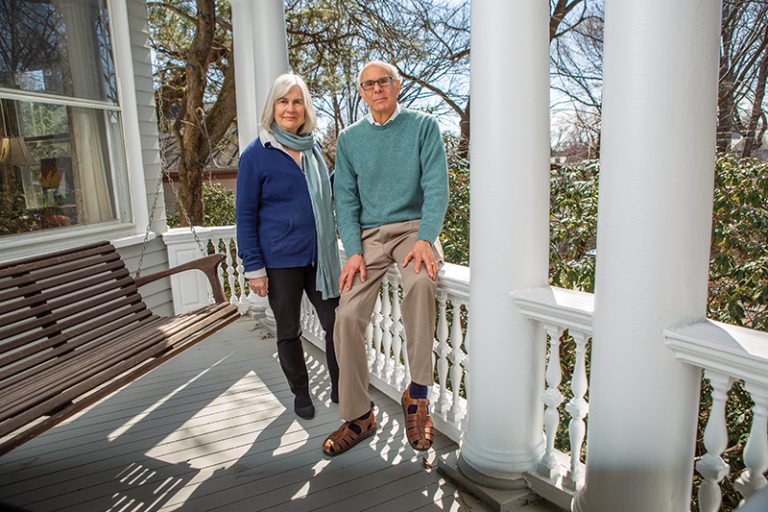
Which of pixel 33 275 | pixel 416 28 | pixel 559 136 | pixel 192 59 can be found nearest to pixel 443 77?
pixel 416 28

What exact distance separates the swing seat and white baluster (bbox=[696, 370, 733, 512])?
2035 millimetres

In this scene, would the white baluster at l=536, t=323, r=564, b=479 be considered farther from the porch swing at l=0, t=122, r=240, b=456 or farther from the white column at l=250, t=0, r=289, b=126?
the white column at l=250, t=0, r=289, b=126

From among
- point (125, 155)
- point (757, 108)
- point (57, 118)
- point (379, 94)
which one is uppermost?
point (757, 108)

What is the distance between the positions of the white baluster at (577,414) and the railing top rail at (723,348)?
1.43 feet

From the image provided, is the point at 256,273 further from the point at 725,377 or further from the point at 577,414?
→ the point at 725,377

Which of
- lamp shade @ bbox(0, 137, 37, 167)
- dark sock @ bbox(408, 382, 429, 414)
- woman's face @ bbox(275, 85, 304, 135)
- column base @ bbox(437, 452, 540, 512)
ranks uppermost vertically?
woman's face @ bbox(275, 85, 304, 135)

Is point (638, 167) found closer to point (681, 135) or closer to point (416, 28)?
point (681, 135)

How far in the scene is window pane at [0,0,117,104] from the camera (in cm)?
322

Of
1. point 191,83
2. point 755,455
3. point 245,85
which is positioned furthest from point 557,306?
point 191,83

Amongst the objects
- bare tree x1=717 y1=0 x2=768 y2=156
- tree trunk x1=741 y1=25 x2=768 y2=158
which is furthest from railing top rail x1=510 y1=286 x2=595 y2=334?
tree trunk x1=741 y1=25 x2=768 y2=158

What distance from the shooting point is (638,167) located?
4.41 feet

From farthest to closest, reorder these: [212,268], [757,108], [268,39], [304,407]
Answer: [757,108]
[268,39]
[212,268]
[304,407]

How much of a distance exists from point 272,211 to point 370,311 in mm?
695

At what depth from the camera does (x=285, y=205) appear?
97.1 inches
